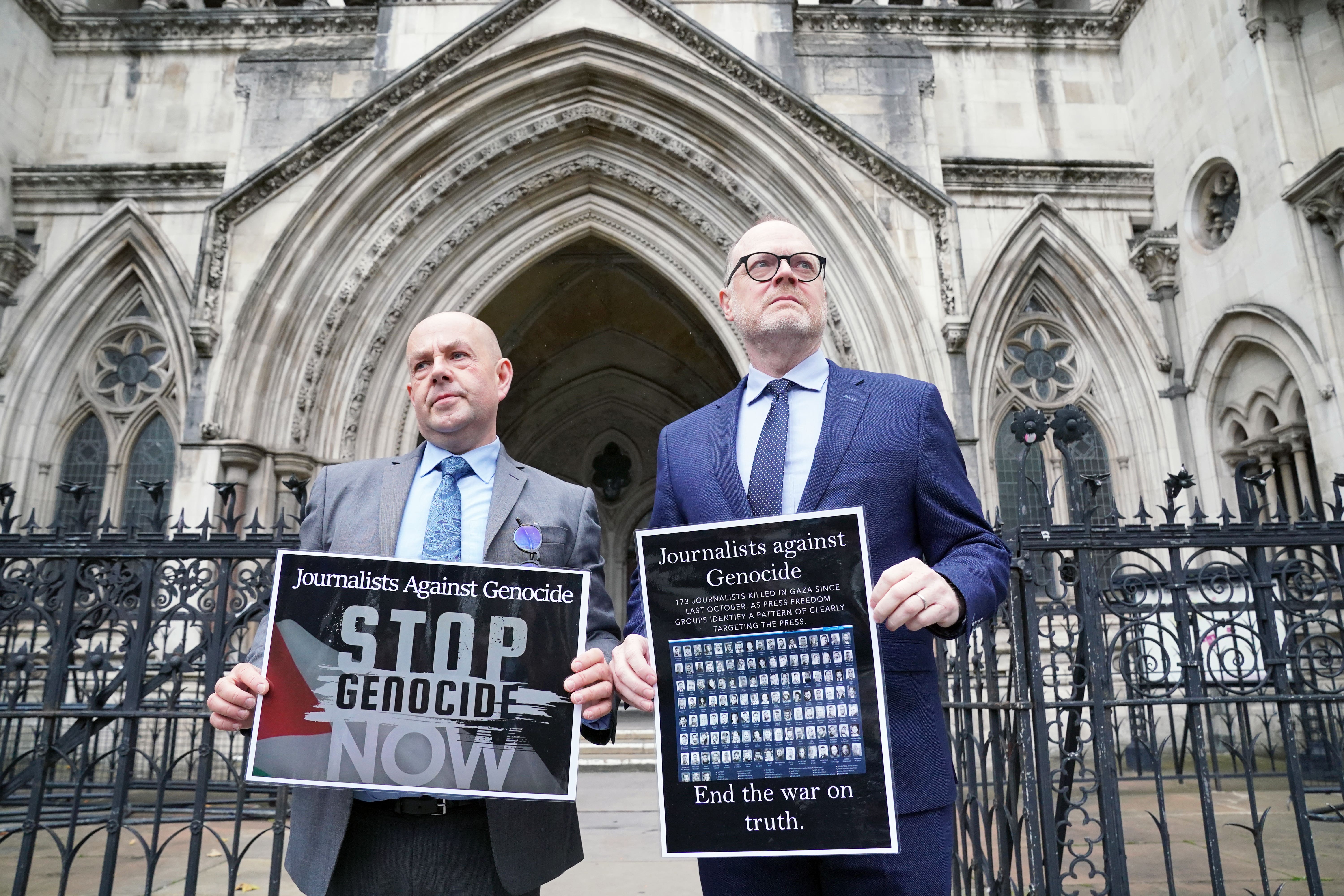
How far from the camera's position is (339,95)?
11133 mm

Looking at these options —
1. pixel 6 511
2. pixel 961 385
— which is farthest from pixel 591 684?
pixel 961 385

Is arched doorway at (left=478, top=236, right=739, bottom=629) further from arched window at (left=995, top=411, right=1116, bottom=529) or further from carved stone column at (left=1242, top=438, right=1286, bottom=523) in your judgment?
carved stone column at (left=1242, top=438, right=1286, bottom=523)

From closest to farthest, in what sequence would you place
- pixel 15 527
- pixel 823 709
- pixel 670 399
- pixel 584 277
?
pixel 823 709, pixel 15 527, pixel 584 277, pixel 670 399

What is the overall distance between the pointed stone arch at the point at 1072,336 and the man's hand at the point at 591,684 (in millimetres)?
10151

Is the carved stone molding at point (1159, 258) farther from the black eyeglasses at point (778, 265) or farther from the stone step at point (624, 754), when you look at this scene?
the black eyeglasses at point (778, 265)

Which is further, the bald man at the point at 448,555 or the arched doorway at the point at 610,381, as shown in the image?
the arched doorway at the point at 610,381

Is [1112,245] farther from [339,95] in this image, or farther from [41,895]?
[41,895]

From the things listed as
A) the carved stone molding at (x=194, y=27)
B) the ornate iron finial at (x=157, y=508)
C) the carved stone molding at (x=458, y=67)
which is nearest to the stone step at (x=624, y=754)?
the ornate iron finial at (x=157, y=508)

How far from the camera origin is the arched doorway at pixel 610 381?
50.1 feet

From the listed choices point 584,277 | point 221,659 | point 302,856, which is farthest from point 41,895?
point 584,277

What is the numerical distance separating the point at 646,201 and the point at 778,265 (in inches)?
397

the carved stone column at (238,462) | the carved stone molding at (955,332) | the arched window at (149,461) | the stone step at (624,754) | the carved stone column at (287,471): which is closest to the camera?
the stone step at (624,754)

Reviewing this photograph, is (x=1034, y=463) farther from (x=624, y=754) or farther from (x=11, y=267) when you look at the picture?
(x=11, y=267)

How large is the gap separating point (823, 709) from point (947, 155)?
467 inches
